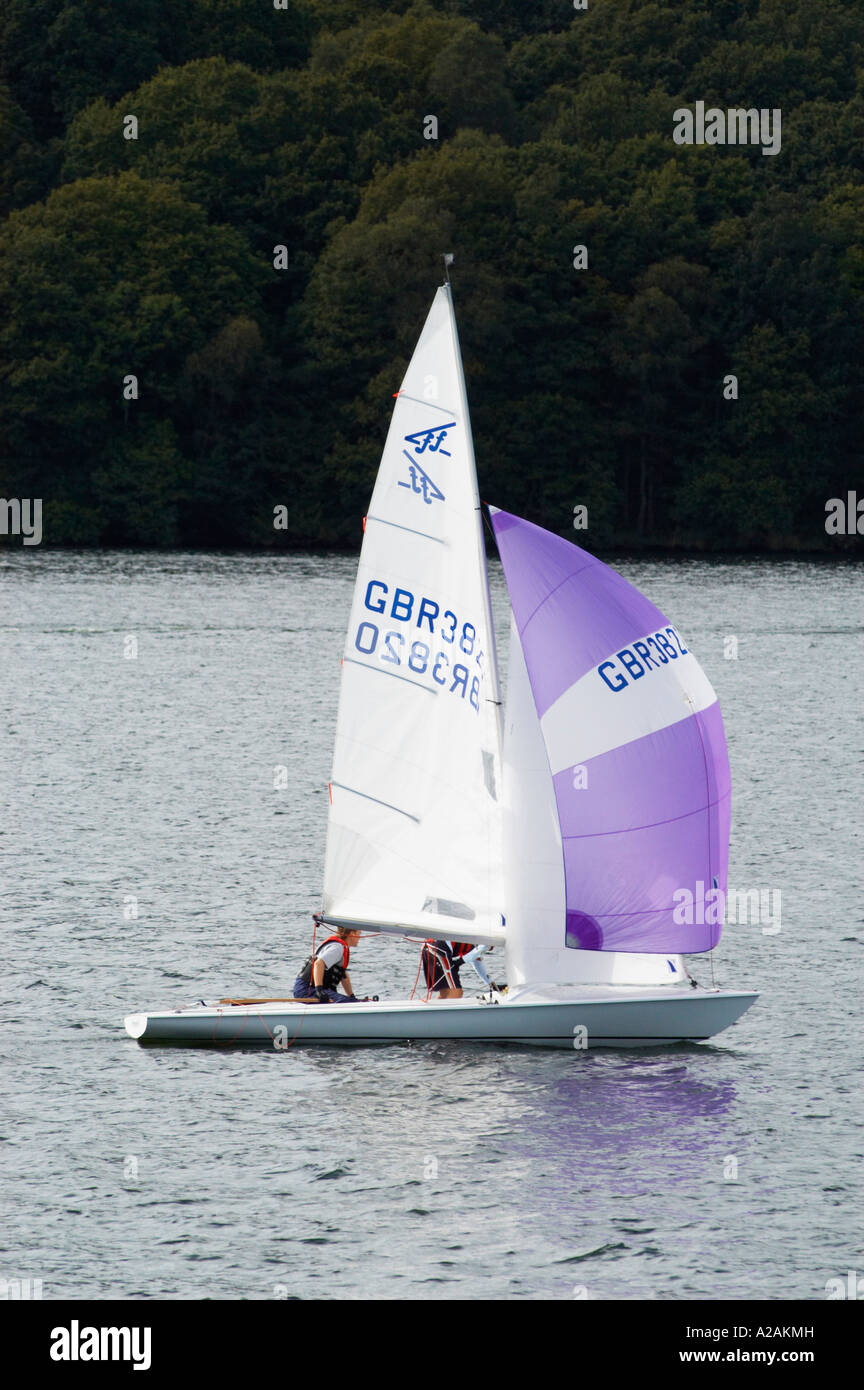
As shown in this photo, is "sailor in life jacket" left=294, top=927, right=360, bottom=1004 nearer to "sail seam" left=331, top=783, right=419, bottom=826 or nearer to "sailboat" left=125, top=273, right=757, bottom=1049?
"sailboat" left=125, top=273, right=757, bottom=1049

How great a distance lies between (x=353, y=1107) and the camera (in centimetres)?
2611

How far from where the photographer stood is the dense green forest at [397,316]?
12631 centimetres

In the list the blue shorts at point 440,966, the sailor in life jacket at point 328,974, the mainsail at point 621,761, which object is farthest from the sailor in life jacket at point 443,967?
the mainsail at point 621,761

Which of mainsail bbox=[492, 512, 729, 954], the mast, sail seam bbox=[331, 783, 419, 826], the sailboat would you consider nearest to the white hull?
the sailboat

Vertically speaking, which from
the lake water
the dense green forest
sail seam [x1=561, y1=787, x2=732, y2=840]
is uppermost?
the dense green forest

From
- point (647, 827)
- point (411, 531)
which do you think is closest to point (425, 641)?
point (411, 531)

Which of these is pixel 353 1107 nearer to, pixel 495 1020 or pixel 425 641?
pixel 495 1020

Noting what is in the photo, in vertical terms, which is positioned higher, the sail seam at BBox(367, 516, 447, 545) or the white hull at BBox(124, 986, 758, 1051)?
the sail seam at BBox(367, 516, 447, 545)

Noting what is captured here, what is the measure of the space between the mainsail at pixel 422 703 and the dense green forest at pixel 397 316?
97481 millimetres

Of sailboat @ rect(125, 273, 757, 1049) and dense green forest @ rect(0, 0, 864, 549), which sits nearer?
sailboat @ rect(125, 273, 757, 1049)

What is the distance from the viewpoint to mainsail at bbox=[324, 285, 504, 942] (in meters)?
26.8

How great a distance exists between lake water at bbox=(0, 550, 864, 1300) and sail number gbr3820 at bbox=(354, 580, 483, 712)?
4.93 meters

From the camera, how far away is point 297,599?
98125mm

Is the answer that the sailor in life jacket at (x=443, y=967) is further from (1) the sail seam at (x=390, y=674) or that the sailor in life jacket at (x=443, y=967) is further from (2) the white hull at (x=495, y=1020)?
(1) the sail seam at (x=390, y=674)
